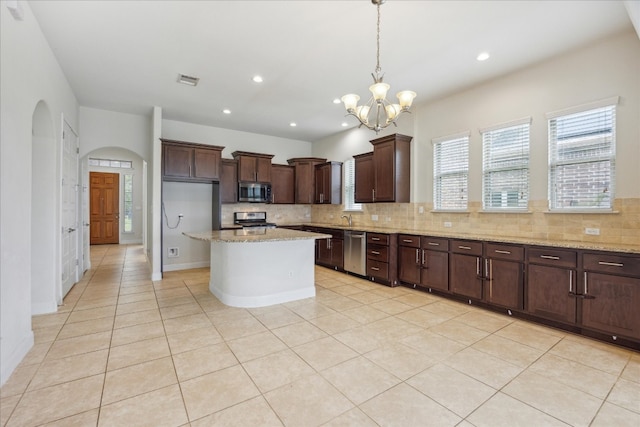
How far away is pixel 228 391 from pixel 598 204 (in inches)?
163

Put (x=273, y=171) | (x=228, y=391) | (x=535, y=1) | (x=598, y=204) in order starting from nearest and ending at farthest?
(x=228, y=391) → (x=535, y=1) → (x=598, y=204) → (x=273, y=171)

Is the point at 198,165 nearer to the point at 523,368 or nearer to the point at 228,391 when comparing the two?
the point at 228,391

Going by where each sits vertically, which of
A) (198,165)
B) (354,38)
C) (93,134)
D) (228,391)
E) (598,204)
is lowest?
(228,391)

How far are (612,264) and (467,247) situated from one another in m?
1.43

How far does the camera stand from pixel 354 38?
10.5 feet

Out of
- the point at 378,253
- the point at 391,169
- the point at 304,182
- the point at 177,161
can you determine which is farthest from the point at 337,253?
the point at 177,161

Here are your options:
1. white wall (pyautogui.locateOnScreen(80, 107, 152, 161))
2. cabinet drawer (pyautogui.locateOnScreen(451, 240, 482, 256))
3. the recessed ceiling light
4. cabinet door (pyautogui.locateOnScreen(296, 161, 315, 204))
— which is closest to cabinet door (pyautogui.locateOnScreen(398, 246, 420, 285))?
cabinet drawer (pyautogui.locateOnScreen(451, 240, 482, 256))

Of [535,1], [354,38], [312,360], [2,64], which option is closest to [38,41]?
[2,64]

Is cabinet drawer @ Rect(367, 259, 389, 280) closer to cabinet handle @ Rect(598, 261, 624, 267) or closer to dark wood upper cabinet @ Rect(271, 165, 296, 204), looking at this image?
cabinet handle @ Rect(598, 261, 624, 267)

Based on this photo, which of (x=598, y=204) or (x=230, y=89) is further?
(x=230, y=89)

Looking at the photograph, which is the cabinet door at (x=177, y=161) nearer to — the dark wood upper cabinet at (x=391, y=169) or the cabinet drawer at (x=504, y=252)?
the dark wood upper cabinet at (x=391, y=169)

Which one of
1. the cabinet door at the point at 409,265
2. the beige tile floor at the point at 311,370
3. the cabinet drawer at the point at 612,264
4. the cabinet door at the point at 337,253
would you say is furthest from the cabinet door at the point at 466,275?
the cabinet door at the point at 337,253

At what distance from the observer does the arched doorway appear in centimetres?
354

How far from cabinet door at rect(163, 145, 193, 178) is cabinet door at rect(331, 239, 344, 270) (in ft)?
10.3
